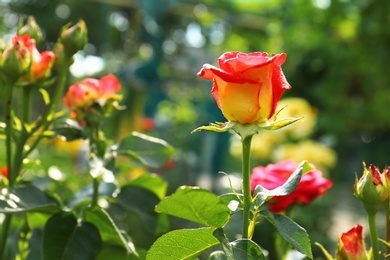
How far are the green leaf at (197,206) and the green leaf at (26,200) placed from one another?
122 millimetres

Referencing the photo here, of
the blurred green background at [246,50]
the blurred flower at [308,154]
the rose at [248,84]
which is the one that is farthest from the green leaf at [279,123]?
the blurred green background at [246,50]

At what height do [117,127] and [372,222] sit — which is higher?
[372,222]

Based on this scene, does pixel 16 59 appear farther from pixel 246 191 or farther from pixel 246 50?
pixel 246 50

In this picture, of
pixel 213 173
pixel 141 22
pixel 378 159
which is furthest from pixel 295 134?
pixel 378 159

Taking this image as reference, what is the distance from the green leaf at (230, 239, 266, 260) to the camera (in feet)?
1.19

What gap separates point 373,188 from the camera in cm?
A: 42

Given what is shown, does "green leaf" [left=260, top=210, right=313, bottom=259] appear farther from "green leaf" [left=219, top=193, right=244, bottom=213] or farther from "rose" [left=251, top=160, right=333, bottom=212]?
"rose" [left=251, top=160, right=333, bottom=212]

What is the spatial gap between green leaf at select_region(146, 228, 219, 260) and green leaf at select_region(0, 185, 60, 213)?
0.12 metres

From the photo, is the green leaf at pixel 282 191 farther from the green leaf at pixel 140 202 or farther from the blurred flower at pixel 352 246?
the green leaf at pixel 140 202

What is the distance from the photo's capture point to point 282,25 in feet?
12.6

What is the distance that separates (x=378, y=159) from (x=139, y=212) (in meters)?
5.11

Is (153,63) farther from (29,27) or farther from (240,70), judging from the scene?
(240,70)

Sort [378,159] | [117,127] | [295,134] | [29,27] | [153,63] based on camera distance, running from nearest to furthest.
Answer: [29,27] → [295,134] → [153,63] → [117,127] → [378,159]

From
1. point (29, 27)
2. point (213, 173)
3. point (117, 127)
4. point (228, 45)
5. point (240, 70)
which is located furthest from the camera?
A: point (228, 45)
